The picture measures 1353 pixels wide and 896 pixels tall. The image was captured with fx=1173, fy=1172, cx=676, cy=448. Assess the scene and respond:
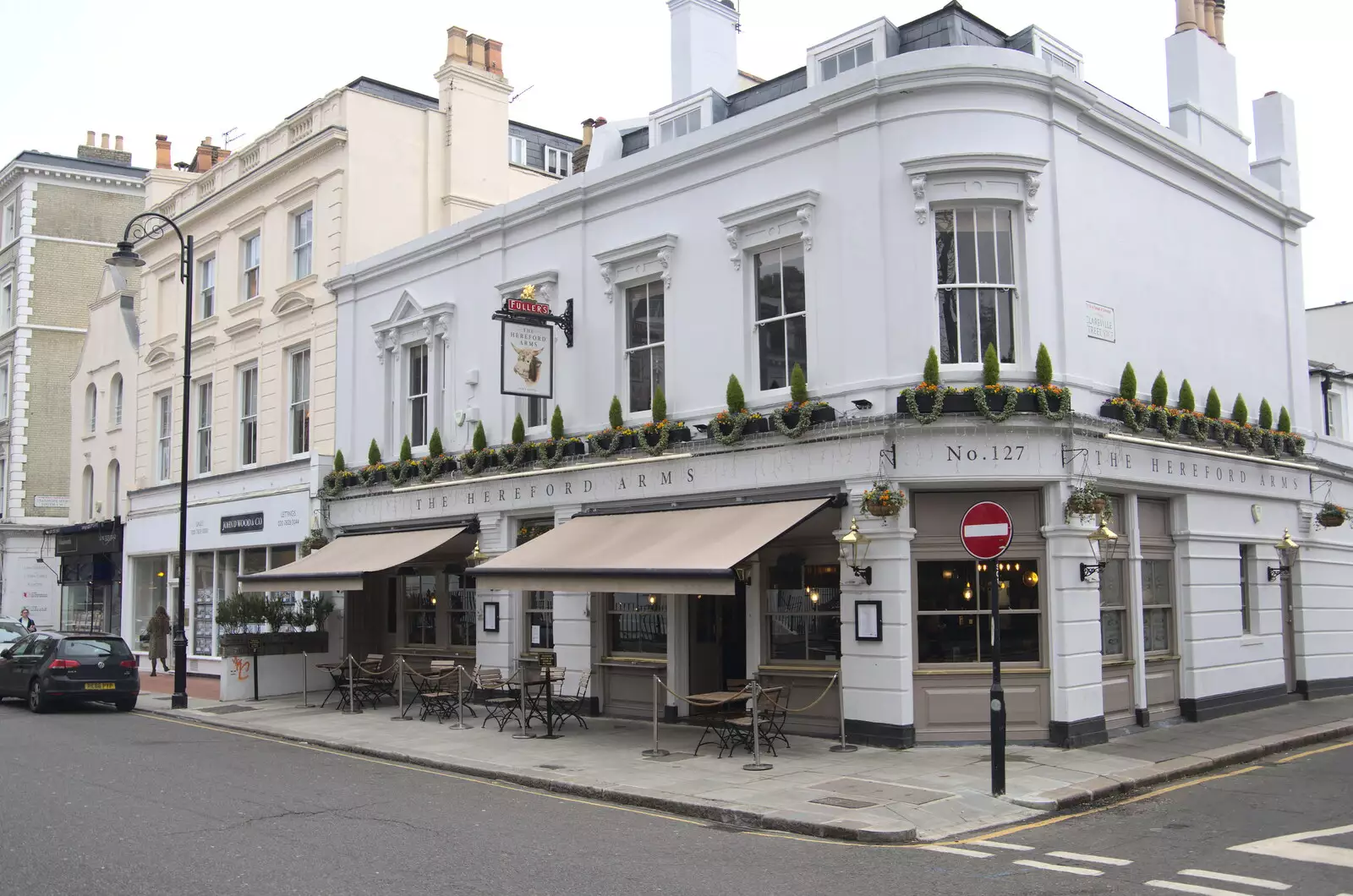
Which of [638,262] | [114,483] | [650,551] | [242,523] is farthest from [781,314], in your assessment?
[114,483]

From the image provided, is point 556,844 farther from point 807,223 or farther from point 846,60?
point 846,60

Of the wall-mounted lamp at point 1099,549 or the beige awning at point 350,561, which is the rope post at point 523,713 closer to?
the beige awning at point 350,561

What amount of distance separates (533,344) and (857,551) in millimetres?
7094

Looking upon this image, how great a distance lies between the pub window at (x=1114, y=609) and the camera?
1528 centimetres

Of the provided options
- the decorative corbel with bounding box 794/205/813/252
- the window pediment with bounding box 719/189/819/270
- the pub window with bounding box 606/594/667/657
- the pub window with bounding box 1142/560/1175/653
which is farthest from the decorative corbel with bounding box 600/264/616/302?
the pub window with bounding box 1142/560/1175/653

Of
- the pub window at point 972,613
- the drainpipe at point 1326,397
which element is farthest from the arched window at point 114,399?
the drainpipe at point 1326,397

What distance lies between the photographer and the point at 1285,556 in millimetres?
19094

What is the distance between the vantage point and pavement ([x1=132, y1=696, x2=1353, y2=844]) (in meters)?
10.7

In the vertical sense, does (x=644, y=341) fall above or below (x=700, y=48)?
below

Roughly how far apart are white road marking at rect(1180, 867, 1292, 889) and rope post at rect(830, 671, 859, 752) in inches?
221

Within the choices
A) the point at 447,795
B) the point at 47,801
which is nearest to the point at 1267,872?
the point at 447,795

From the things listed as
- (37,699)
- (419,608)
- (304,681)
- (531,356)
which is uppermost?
(531,356)

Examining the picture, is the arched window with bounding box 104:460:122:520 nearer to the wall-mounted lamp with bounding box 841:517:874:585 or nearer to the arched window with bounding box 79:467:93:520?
the arched window with bounding box 79:467:93:520

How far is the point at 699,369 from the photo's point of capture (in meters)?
16.9
